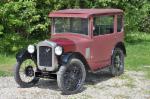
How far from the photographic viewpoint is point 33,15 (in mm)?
16938

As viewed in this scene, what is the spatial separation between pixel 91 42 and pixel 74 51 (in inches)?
26.9

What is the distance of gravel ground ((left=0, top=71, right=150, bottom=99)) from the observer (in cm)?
1003

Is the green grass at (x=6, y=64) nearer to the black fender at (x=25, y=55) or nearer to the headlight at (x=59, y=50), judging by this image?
the black fender at (x=25, y=55)

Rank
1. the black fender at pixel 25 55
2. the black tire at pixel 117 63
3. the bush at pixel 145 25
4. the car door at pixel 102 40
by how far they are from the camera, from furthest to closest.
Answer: the bush at pixel 145 25, the black tire at pixel 117 63, the car door at pixel 102 40, the black fender at pixel 25 55

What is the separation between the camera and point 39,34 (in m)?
19.1

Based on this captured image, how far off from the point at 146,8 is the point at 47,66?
404 inches

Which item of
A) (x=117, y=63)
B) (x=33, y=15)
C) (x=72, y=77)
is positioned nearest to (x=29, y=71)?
(x=72, y=77)

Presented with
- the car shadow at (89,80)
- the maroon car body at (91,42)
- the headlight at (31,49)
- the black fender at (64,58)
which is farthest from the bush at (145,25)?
the black fender at (64,58)

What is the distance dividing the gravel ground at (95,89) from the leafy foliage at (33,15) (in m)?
4.49

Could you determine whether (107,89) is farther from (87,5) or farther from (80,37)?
(87,5)

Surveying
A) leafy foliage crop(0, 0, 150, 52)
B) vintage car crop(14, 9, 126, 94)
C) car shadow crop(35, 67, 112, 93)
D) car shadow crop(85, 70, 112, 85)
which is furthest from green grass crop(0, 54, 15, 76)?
car shadow crop(85, 70, 112, 85)

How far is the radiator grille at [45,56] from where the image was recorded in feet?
33.7

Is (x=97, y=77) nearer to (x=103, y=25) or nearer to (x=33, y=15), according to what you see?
(x=103, y=25)

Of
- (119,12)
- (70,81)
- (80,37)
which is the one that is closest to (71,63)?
(70,81)
